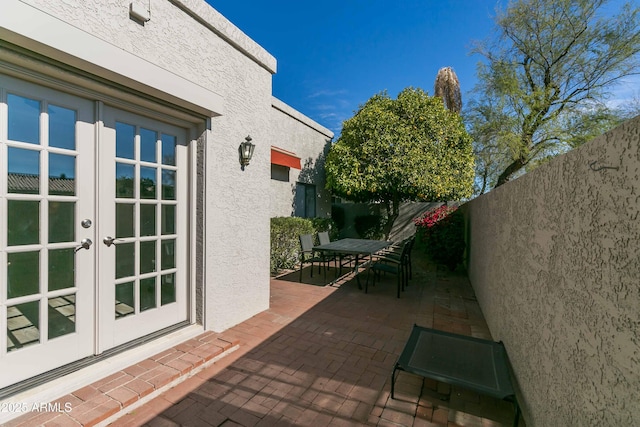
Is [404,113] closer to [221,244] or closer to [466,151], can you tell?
[466,151]

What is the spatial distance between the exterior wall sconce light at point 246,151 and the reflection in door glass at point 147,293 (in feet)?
8.09

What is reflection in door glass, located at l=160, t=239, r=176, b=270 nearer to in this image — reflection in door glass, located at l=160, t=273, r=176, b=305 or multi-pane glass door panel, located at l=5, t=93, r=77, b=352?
reflection in door glass, located at l=160, t=273, r=176, b=305

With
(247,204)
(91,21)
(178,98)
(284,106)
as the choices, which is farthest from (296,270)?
(91,21)

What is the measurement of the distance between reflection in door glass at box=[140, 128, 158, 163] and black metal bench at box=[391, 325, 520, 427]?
14.7 feet

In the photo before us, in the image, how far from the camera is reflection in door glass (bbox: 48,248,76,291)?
11.1 feet

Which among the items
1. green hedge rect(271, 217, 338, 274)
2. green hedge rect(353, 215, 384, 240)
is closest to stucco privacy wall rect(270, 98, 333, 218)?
green hedge rect(271, 217, 338, 274)

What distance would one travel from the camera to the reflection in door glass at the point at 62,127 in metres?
3.38

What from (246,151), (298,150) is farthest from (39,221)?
(298,150)

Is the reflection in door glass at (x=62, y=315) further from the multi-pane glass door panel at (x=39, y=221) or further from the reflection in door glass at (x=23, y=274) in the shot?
the reflection in door glass at (x=23, y=274)

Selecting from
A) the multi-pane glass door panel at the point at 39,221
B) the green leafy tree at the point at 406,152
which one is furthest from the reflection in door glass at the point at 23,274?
the green leafy tree at the point at 406,152

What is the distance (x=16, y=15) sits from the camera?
2.71m

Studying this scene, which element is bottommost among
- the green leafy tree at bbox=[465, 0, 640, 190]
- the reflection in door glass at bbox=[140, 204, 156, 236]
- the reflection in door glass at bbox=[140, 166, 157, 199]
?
the reflection in door glass at bbox=[140, 204, 156, 236]

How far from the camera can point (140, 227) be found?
4180 millimetres


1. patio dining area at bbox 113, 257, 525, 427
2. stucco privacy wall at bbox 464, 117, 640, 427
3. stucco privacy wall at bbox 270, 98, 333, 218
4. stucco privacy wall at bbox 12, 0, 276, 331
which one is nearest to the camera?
stucco privacy wall at bbox 464, 117, 640, 427
